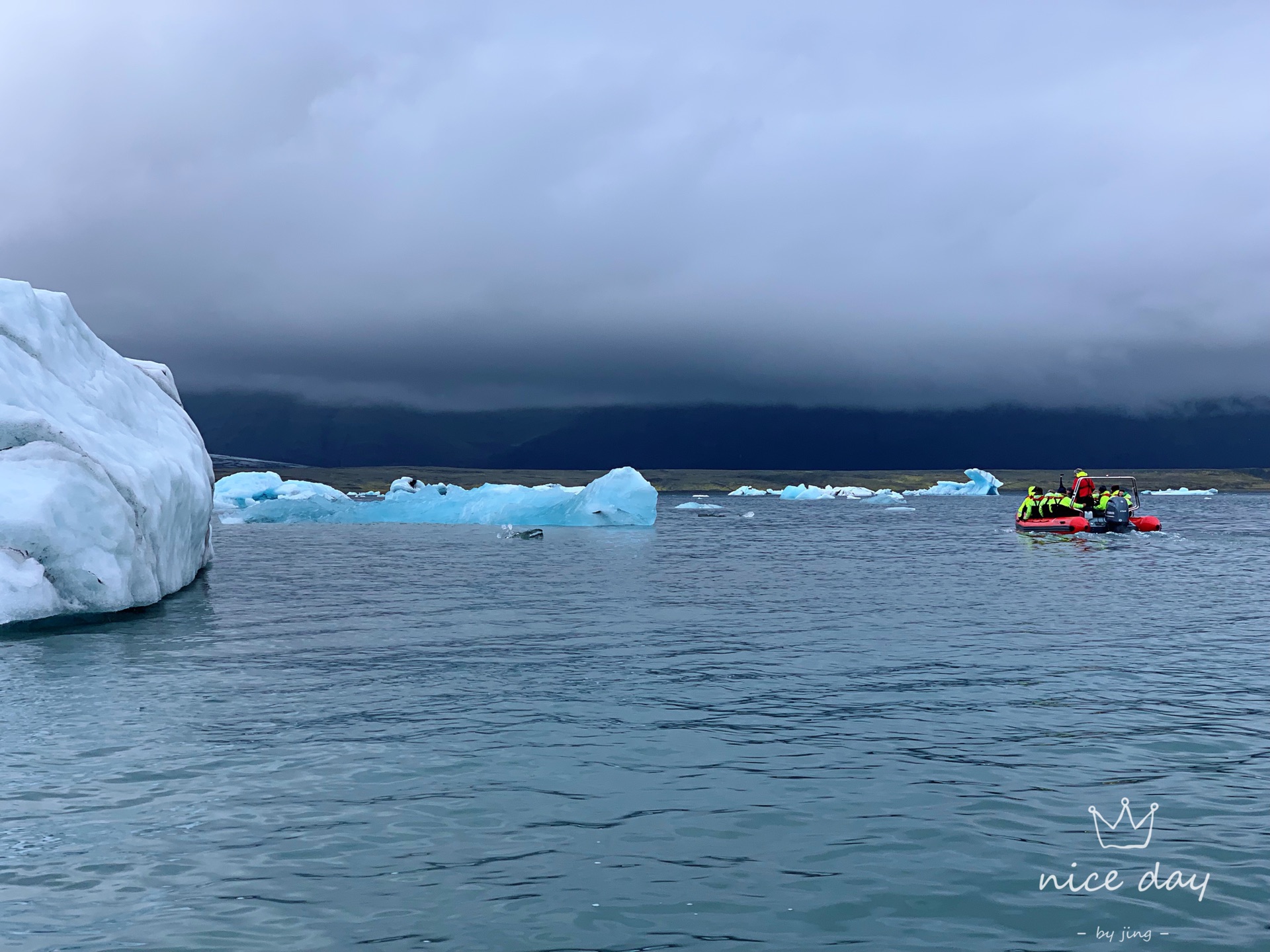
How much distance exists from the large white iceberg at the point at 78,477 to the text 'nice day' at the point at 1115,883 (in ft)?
61.9

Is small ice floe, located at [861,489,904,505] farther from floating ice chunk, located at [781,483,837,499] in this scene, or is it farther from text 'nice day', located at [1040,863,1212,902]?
text 'nice day', located at [1040,863,1212,902]

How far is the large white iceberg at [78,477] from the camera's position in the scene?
63.5 ft

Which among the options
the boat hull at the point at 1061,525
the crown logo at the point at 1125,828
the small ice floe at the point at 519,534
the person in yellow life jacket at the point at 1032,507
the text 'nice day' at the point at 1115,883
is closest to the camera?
the text 'nice day' at the point at 1115,883

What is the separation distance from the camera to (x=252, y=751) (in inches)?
448

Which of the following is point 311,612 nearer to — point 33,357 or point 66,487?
point 66,487

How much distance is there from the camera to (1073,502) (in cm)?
6309

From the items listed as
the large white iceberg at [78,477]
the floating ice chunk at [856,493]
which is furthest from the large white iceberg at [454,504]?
the floating ice chunk at [856,493]

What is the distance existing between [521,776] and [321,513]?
6720 cm

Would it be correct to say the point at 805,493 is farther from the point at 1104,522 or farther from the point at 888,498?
the point at 1104,522

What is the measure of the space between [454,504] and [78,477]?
166 ft

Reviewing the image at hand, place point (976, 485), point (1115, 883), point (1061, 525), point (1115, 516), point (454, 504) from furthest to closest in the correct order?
point (976, 485) < point (454, 504) < point (1061, 525) < point (1115, 516) < point (1115, 883)

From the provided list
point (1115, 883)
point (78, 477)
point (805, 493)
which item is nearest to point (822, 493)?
point (805, 493)

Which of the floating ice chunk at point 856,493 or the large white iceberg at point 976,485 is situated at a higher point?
the large white iceberg at point 976,485

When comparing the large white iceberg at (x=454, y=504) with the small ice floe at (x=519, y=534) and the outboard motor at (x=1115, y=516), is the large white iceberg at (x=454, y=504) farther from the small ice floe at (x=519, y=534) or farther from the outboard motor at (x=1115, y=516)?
the outboard motor at (x=1115, y=516)
